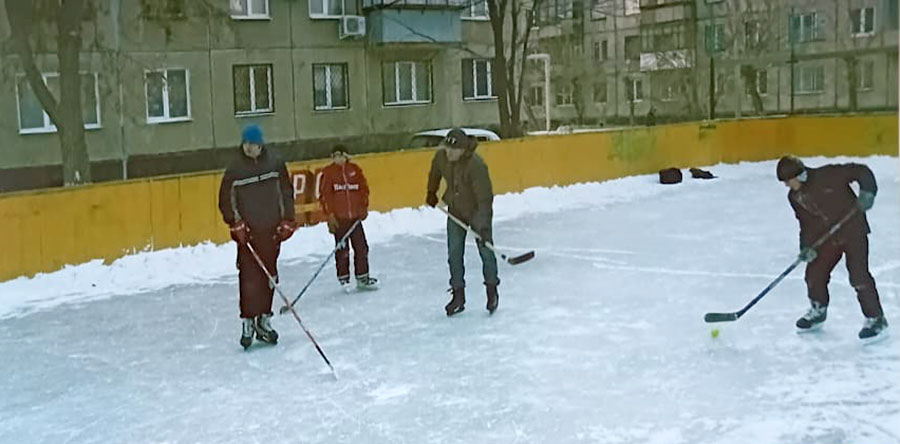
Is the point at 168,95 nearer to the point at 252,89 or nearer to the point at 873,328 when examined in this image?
the point at 252,89

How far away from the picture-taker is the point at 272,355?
7.41m

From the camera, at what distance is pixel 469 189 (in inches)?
329

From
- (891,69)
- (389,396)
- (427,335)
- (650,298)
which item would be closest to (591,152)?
(891,69)

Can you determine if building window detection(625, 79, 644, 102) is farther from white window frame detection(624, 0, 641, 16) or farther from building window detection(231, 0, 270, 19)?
building window detection(231, 0, 270, 19)

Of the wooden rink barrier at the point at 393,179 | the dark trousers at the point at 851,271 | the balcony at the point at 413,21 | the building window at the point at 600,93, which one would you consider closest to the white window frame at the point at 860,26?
the wooden rink barrier at the point at 393,179

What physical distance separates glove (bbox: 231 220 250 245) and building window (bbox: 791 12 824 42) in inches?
1030

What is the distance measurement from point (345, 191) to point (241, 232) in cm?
251

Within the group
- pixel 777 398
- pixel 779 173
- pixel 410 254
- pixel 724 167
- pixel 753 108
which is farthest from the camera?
pixel 753 108

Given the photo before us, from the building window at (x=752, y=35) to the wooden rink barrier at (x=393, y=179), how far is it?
877cm

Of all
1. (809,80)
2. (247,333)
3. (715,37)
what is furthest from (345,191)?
(809,80)

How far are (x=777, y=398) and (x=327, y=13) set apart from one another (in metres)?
20.3

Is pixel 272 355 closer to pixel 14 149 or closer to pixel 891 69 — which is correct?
pixel 14 149

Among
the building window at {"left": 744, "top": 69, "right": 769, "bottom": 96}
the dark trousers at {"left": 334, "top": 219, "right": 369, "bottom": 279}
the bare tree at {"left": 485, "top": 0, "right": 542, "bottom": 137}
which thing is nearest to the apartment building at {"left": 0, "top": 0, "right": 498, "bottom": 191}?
the bare tree at {"left": 485, "top": 0, "right": 542, "bottom": 137}

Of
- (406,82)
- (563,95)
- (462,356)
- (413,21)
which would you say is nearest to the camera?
(462,356)
